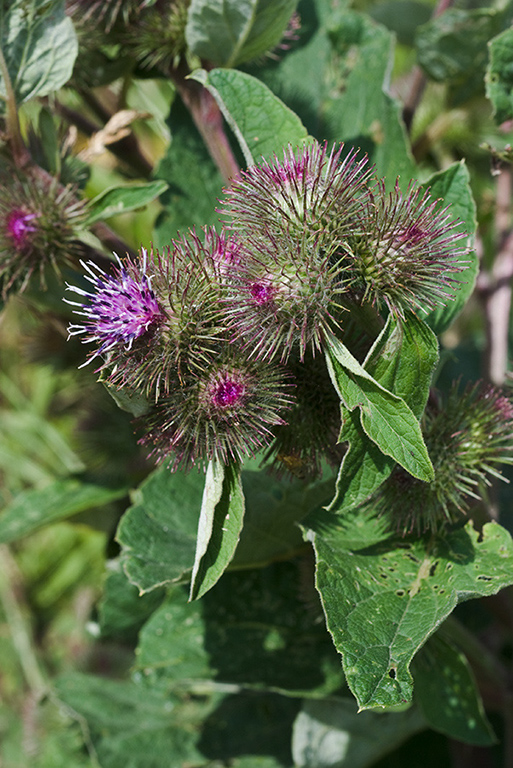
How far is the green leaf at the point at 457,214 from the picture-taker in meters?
1.27

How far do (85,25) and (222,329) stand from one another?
0.78m

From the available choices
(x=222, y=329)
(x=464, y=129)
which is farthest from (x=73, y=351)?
(x=464, y=129)

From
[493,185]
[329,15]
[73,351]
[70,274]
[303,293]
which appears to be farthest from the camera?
[493,185]

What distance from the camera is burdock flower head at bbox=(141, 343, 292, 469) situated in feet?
3.46

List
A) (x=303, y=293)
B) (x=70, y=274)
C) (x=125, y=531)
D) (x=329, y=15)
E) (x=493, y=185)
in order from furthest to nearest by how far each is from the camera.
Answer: (x=493, y=185)
(x=329, y=15)
(x=70, y=274)
(x=125, y=531)
(x=303, y=293)

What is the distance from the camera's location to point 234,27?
4.39 feet

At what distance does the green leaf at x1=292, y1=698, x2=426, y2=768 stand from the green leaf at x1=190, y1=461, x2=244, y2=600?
64 cm

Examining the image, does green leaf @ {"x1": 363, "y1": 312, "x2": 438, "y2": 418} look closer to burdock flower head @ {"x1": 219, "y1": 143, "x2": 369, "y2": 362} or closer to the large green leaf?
burdock flower head @ {"x1": 219, "y1": 143, "x2": 369, "y2": 362}

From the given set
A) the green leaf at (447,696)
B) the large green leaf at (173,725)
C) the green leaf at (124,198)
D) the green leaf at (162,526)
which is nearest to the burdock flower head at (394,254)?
the green leaf at (124,198)

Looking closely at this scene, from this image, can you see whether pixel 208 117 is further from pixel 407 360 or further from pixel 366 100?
pixel 407 360

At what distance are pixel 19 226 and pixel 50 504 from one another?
82 cm

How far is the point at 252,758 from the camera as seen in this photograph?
1825 millimetres

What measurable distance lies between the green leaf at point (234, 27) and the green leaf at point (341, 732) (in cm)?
125

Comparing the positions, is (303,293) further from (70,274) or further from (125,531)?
(70,274)
